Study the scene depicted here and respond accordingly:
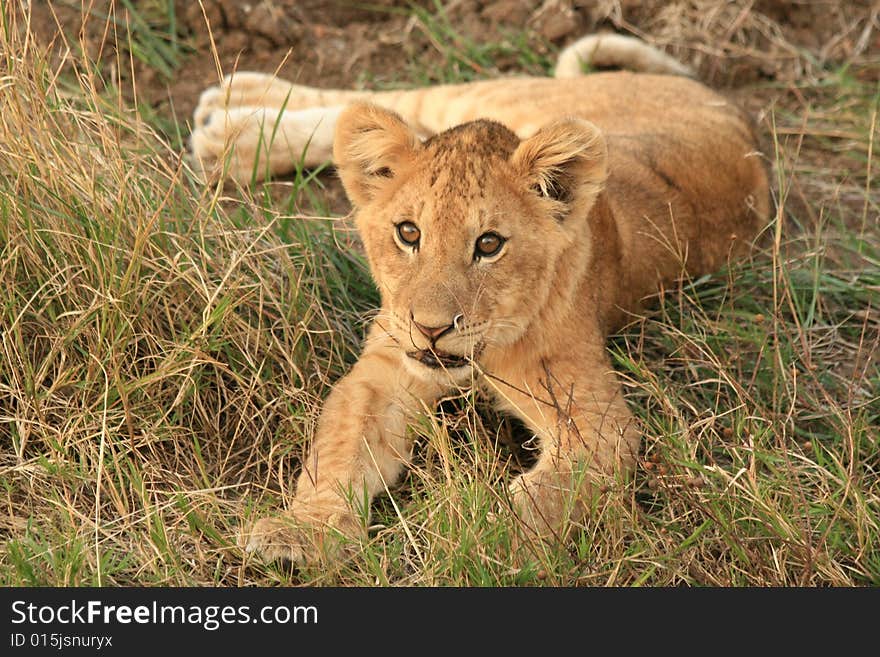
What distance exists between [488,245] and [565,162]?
0.34 m

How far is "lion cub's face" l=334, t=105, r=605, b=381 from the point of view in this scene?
3438mm

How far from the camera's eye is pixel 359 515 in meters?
3.45

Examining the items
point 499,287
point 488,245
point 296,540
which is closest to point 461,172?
point 488,245

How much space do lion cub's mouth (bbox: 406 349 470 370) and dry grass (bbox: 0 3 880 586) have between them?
0.18m

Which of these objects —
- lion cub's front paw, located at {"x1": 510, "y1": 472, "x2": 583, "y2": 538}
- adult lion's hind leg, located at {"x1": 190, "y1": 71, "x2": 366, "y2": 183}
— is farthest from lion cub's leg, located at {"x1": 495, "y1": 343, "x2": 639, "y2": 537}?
adult lion's hind leg, located at {"x1": 190, "y1": 71, "x2": 366, "y2": 183}

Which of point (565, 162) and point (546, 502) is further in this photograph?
point (565, 162)

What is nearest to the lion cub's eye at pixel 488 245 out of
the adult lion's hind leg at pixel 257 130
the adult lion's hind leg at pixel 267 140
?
the adult lion's hind leg at pixel 257 130

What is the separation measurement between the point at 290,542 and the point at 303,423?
625 millimetres

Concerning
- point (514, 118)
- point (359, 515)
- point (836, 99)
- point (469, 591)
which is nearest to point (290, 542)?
point (359, 515)

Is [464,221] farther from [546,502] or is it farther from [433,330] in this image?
[546,502]

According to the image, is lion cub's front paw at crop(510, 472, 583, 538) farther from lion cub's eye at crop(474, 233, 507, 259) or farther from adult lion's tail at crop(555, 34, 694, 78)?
adult lion's tail at crop(555, 34, 694, 78)

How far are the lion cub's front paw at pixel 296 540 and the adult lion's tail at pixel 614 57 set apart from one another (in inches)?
120

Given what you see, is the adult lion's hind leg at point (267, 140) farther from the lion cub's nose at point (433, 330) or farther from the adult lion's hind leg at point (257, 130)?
the lion cub's nose at point (433, 330)

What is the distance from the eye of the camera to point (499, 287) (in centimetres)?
353
